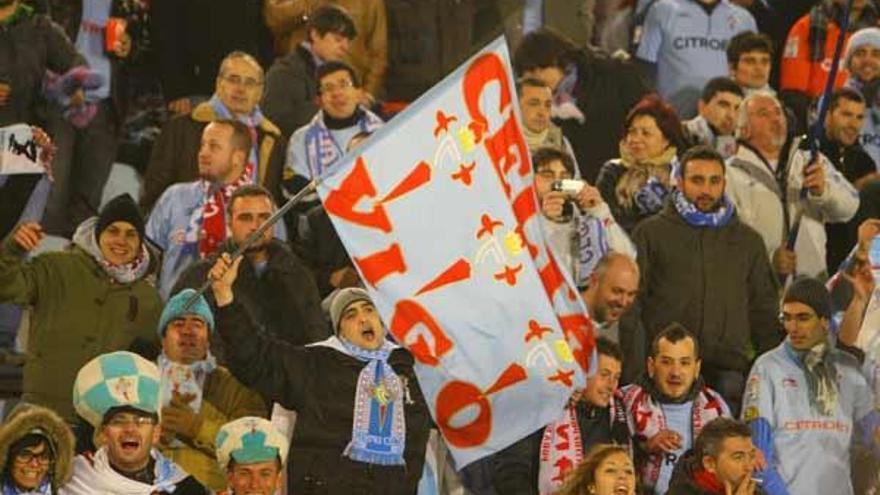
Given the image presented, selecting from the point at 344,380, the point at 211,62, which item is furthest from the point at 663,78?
the point at 344,380

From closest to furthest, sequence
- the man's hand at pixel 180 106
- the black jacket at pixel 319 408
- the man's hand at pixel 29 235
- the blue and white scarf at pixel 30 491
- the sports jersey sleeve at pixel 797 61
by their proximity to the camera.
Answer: the blue and white scarf at pixel 30 491, the black jacket at pixel 319 408, the man's hand at pixel 29 235, the man's hand at pixel 180 106, the sports jersey sleeve at pixel 797 61

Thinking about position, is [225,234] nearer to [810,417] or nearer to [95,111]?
[95,111]

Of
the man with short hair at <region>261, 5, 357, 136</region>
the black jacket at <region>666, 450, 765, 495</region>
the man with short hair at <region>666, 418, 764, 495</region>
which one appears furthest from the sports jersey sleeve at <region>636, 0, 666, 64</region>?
the man with short hair at <region>666, 418, 764, 495</region>

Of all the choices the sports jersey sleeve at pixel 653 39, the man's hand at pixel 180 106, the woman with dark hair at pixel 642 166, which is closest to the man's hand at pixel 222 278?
the woman with dark hair at pixel 642 166

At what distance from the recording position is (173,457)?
14.2 meters

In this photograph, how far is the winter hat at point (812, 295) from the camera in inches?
605

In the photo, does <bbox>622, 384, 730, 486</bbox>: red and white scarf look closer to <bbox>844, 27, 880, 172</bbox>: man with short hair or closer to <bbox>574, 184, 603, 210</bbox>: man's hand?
<bbox>574, 184, 603, 210</bbox>: man's hand

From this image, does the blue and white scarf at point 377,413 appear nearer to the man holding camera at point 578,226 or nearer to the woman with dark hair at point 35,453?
the woman with dark hair at point 35,453

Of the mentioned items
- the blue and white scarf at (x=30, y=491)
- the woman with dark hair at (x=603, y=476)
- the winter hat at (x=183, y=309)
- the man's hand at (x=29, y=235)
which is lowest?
the blue and white scarf at (x=30, y=491)

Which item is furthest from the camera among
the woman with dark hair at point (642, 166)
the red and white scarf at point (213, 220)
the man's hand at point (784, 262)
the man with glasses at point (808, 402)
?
the man's hand at point (784, 262)

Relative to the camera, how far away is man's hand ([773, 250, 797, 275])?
1664 cm

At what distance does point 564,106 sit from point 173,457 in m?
4.62

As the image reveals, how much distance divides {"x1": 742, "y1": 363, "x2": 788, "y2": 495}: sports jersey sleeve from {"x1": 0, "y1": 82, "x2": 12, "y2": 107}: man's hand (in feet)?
13.1

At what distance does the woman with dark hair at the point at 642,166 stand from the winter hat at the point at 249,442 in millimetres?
3296
